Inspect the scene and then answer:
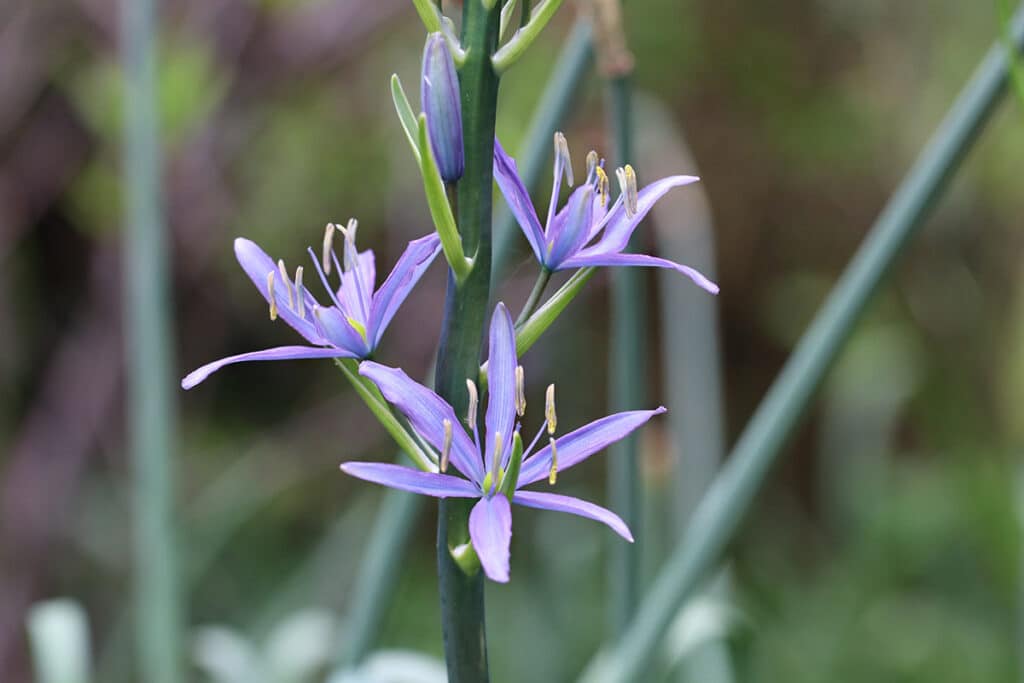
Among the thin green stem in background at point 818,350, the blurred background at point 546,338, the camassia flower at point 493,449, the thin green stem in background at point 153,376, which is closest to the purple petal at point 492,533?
the camassia flower at point 493,449

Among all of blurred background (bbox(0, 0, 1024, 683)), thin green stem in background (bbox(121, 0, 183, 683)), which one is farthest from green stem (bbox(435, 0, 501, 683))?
blurred background (bbox(0, 0, 1024, 683))

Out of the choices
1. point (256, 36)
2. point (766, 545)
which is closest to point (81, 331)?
point (256, 36)

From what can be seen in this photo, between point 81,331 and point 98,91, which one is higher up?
point 98,91

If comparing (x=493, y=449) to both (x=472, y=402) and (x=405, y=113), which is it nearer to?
(x=472, y=402)

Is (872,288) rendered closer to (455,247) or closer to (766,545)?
(455,247)

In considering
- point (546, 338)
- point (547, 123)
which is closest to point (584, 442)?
point (547, 123)

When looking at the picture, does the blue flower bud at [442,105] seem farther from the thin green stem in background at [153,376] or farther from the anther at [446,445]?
the thin green stem in background at [153,376]
